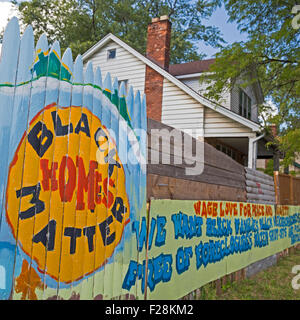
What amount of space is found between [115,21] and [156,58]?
16465 mm

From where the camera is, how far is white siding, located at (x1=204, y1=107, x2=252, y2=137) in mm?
12609

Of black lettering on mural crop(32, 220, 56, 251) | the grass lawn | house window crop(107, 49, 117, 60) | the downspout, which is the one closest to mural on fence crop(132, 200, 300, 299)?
the grass lawn

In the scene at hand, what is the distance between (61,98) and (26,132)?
384 mm

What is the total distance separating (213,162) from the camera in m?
4.82

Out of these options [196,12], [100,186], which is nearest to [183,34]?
[196,12]

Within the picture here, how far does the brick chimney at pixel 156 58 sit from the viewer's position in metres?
14.5

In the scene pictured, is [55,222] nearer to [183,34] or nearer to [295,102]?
[295,102]

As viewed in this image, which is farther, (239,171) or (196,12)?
(196,12)

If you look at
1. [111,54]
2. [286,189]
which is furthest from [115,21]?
[286,189]

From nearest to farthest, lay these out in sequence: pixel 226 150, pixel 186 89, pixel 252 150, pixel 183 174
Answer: pixel 183 174, pixel 252 150, pixel 186 89, pixel 226 150

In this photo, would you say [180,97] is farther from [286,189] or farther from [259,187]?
[259,187]

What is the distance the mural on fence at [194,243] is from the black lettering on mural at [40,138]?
125cm

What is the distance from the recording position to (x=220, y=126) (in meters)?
13.0

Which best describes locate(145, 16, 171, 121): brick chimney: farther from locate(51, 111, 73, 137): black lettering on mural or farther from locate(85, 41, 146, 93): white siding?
locate(51, 111, 73, 137): black lettering on mural
